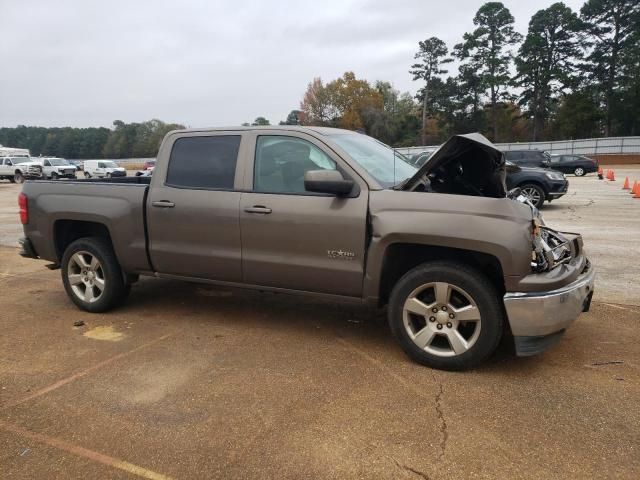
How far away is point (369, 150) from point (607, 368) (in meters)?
2.54

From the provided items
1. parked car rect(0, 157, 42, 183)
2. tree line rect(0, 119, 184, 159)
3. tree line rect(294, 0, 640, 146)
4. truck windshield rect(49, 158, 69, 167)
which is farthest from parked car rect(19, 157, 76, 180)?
tree line rect(0, 119, 184, 159)

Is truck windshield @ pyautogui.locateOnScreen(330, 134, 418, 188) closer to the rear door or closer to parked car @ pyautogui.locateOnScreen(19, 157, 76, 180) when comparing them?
the rear door

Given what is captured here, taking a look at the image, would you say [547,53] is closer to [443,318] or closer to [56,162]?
[56,162]

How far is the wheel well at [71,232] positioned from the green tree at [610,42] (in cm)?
6070

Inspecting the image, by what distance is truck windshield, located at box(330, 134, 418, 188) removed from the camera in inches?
160

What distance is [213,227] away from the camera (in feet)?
14.3

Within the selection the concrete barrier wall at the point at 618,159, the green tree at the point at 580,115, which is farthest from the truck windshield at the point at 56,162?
the green tree at the point at 580,115

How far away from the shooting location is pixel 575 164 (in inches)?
1156

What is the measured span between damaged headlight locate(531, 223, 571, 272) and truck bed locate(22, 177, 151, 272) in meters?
3.36

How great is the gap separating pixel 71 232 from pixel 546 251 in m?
4.62

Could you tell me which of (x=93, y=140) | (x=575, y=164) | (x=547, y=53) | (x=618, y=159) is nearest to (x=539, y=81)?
(x=547, y=53)

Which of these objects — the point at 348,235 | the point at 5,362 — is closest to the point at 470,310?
the point at 348,235

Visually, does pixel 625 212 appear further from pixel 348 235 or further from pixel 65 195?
pixel 65 195

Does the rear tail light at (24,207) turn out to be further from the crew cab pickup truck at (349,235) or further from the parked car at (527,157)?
the parked car at (527,157)
